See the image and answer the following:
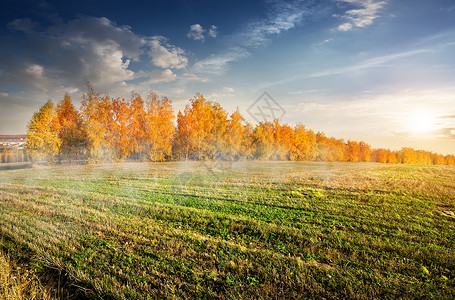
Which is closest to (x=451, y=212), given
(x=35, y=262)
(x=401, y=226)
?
(x=401, y=226)

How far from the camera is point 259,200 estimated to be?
8961 mm

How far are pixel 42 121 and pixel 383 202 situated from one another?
37.1 metres

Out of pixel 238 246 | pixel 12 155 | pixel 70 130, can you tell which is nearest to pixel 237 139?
pixel 70 130

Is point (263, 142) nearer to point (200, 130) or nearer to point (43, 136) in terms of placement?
point (200, 130)

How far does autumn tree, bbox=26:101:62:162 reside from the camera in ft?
87.9

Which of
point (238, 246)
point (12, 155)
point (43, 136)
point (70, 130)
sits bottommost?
point (238, 246)

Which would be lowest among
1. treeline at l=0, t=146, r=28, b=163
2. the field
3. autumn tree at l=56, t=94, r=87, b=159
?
the field

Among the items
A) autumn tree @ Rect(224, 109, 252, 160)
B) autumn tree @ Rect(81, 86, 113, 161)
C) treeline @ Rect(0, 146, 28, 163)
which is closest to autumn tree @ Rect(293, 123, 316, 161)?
autumn tree @ Rect(224, 109, 252, 160)

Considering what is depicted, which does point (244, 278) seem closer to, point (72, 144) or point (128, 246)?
point (128, 246)

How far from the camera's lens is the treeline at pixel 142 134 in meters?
29.1

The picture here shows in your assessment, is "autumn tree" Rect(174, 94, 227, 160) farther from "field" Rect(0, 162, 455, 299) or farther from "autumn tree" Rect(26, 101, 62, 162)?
"field" Rect(0, 162, 455, 299)

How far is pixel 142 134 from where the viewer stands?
36.0 m

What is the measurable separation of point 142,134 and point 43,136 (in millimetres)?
12849

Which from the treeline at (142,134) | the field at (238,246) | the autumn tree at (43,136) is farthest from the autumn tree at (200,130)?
the field at (238,246)
